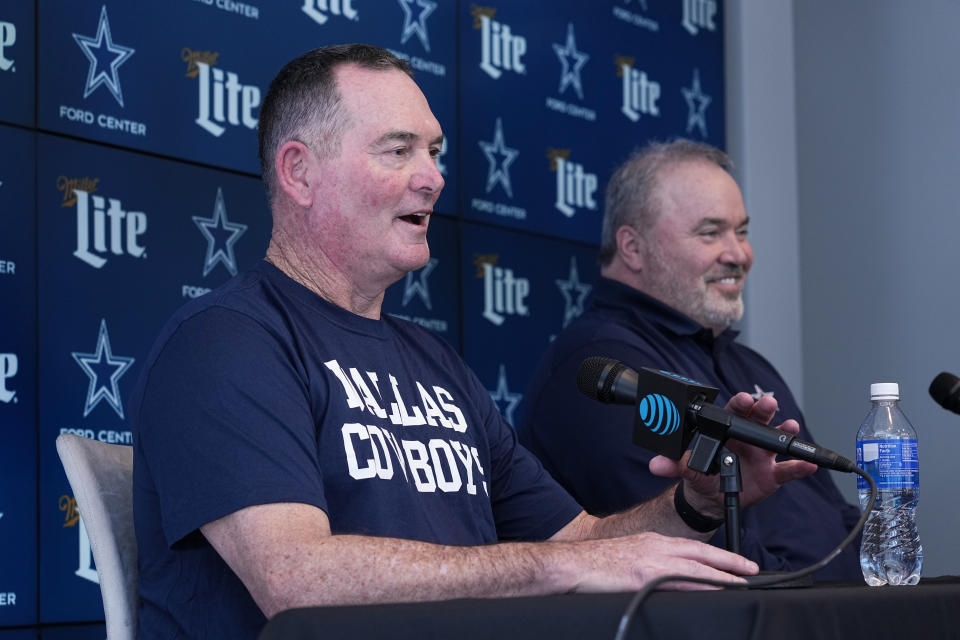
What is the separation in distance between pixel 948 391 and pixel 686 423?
0.48 meters

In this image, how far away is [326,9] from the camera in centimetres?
290

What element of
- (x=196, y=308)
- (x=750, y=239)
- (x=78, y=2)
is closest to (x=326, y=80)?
(x=196, y=308)

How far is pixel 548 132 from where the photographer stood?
3443 millimetres

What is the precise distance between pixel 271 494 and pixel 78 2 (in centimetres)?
138

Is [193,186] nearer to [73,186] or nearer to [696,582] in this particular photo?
[73,186]

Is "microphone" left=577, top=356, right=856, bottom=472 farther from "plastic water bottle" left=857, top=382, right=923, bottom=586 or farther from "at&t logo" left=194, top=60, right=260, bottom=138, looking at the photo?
"at&t logo" left=194, top=60, right=260, bottom=138

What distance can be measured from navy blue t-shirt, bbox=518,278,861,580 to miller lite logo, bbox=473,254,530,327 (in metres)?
0.38

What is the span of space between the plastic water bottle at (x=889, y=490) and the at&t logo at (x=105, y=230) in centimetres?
144

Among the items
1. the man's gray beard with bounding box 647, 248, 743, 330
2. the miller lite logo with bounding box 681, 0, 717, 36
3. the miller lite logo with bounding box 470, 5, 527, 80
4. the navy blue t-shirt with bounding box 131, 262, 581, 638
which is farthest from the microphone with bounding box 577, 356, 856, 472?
the miller lite logo with bounding box 681, 0, 717, 36

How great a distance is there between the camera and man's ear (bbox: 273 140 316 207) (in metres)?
1.97

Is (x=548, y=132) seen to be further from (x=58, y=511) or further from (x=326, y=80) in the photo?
(x=58, y=511)

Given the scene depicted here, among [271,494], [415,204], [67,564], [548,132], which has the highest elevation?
[548,132]

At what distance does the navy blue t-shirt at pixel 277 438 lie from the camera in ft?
4.85

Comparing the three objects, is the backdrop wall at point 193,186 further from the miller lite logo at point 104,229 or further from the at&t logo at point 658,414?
the at&t logo at point 658,414
